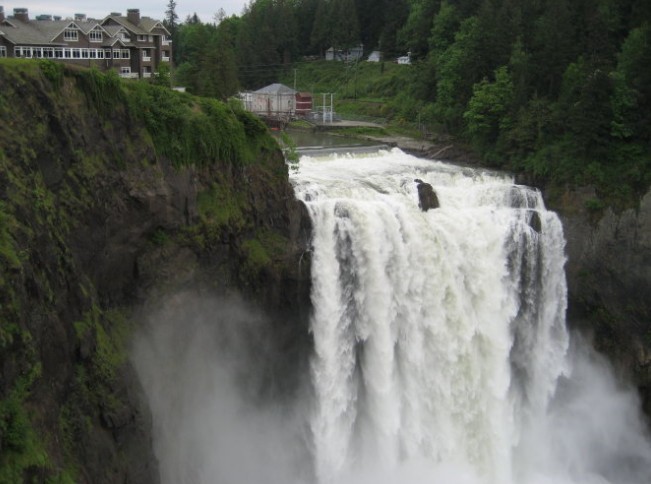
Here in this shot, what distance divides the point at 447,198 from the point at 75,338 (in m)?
20.2

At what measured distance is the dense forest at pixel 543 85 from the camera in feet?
126

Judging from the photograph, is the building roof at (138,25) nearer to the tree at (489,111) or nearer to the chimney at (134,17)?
the chimney at (134,17)

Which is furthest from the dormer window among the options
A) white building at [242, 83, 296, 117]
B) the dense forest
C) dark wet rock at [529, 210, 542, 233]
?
white building at [242, 83, 296, 117]

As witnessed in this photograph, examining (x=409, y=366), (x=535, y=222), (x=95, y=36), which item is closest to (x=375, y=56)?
(x=95, y=36)

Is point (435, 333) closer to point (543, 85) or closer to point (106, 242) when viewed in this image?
point (106, 242)

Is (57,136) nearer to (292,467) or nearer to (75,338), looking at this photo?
(75,338)

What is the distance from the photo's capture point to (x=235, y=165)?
2811 centimetres

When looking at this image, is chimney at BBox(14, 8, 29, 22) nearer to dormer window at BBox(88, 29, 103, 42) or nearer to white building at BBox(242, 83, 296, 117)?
dormer window at BBox(88, 29, 103, 42)

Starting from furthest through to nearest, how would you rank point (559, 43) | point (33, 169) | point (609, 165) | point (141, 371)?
point (559, 43) → point (609, 165) → point (141, 371) → point (33, 169)

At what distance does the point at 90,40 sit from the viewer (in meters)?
37.3

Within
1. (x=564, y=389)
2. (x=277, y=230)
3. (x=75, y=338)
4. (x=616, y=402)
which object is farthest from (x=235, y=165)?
(x=616, y=402)

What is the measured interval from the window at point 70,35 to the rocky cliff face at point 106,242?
497 inches

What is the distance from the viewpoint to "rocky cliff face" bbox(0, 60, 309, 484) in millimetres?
17297

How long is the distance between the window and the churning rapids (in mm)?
13542
